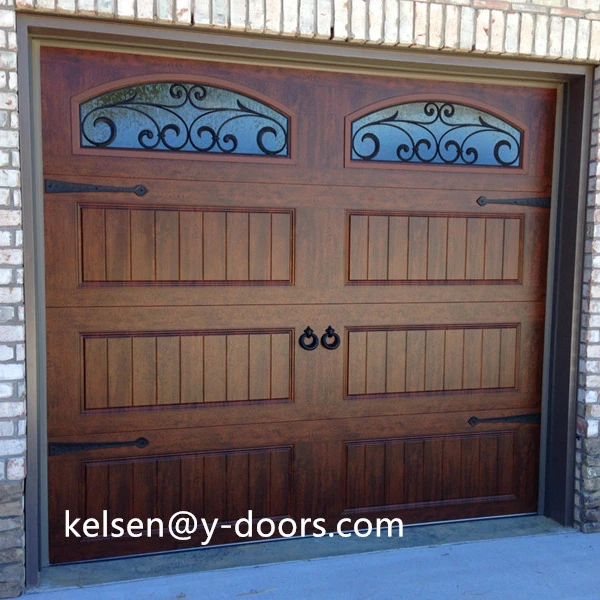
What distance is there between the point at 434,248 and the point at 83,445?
2004 mm

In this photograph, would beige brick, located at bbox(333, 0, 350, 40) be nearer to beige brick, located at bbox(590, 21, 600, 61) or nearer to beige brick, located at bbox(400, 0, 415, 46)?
beige brick, located at bbox(400, 0, 415, 46)

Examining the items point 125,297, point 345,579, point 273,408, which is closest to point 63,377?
point 125,297

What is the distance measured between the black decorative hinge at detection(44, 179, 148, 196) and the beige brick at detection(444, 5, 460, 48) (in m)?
1.58

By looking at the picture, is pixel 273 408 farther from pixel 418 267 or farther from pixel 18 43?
pixel 18 43

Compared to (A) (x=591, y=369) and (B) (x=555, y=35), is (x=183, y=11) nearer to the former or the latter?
(B) (x=555, y=35)

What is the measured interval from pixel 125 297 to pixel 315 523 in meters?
1.53

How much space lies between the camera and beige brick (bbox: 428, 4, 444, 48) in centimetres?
332

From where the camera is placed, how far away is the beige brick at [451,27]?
11.0 ft

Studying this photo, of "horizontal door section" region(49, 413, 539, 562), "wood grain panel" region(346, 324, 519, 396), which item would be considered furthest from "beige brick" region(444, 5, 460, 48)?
"horizontal door section" region(49, 413, 539, 562)

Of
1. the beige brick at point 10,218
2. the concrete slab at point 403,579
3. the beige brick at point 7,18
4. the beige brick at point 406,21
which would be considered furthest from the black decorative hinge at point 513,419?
the beige brick at point 7,18

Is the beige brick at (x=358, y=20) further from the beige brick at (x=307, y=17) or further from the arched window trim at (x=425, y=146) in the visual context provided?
the arched window trim at (x=425, y=146)

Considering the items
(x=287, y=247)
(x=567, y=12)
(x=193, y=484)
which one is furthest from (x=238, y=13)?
(x=193, y=484)

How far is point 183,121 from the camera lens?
334cm

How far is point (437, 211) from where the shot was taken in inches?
146
